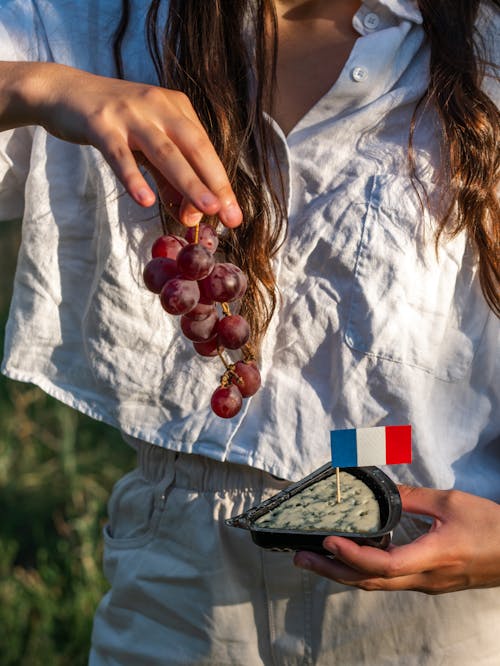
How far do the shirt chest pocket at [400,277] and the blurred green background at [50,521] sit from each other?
137cm

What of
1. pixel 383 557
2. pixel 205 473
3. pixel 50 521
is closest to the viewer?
pixel 383 557

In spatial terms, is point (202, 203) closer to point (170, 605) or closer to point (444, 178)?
point (444, 178)

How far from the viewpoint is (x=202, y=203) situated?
0.92 m

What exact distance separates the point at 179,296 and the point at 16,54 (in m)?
0.50

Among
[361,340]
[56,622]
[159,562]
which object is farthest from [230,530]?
[56,622]

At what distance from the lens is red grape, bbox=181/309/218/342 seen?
1.01m

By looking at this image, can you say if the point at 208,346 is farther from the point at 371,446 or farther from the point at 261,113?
the point at 261,113

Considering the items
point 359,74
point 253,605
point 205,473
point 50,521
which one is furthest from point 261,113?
point 50,521

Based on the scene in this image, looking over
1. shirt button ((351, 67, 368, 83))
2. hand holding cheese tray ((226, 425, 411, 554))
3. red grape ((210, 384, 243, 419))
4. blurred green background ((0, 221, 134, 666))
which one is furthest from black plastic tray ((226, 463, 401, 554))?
blurred green background ((0, 221, 134, 666))

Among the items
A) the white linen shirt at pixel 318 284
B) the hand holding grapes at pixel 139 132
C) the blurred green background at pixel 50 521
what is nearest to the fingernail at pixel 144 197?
the hand holding grapes at pixel 139 132

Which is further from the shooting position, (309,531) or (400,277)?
(400,277)

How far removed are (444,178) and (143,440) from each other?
53 centimetres

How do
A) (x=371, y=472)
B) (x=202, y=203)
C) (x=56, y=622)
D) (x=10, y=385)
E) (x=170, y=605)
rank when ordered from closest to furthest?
(x=202, y=203) < (x=371, y=472) < (x=170, y=605) < (x=56, y=622) < (x=10, y=385)

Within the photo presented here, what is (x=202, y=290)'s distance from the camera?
39.2 inches
